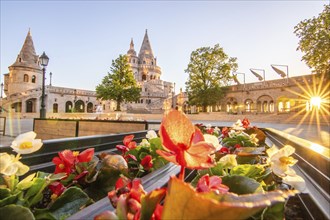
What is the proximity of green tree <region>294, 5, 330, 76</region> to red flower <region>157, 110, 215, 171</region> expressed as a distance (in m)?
17.1

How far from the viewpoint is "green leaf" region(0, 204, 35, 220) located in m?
0.53

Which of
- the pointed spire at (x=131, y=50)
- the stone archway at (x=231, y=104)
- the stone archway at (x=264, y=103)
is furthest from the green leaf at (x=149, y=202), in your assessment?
the pointed spire at (x=131, y=50)

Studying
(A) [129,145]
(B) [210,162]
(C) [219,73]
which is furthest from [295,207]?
(C) [219,73]

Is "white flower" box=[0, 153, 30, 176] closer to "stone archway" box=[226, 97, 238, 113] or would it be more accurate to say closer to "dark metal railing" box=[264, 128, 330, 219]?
"dark metal railing" box=[264, 128, 330, 219]

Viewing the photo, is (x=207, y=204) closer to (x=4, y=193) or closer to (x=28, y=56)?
(x=4, y=193)

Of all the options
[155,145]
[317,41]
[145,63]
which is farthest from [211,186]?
[145,63]

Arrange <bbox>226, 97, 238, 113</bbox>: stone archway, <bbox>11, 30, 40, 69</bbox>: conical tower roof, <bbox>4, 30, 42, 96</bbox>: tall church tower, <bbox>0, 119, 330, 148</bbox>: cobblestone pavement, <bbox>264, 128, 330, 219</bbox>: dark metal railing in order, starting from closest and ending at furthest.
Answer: <bbox>264, 128, 330, 219</bbox>: dark metal railing < <bbox>0, 119, 330, 148</bbox>: cobblestone pavement < <bbox>226, 97, 238, 113</bbox>: stone archway < <bbox>4, 30, 42, 96</bbox>: tall church tower < <bbox>11, 30, 40, 69</bbox>: conical tower roof

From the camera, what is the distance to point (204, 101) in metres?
33.3

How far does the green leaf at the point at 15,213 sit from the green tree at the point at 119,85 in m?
33.1

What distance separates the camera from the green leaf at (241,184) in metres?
0.63

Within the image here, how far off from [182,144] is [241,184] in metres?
0.26

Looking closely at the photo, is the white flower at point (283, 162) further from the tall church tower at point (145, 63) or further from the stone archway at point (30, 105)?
the tall church tower at point (145, 63)

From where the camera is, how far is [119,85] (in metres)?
33.5

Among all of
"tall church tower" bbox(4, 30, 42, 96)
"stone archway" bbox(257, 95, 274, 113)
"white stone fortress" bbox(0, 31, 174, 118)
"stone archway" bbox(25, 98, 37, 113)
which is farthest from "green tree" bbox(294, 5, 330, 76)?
"tall church tower" bbox(4, 30, 42, 96)
